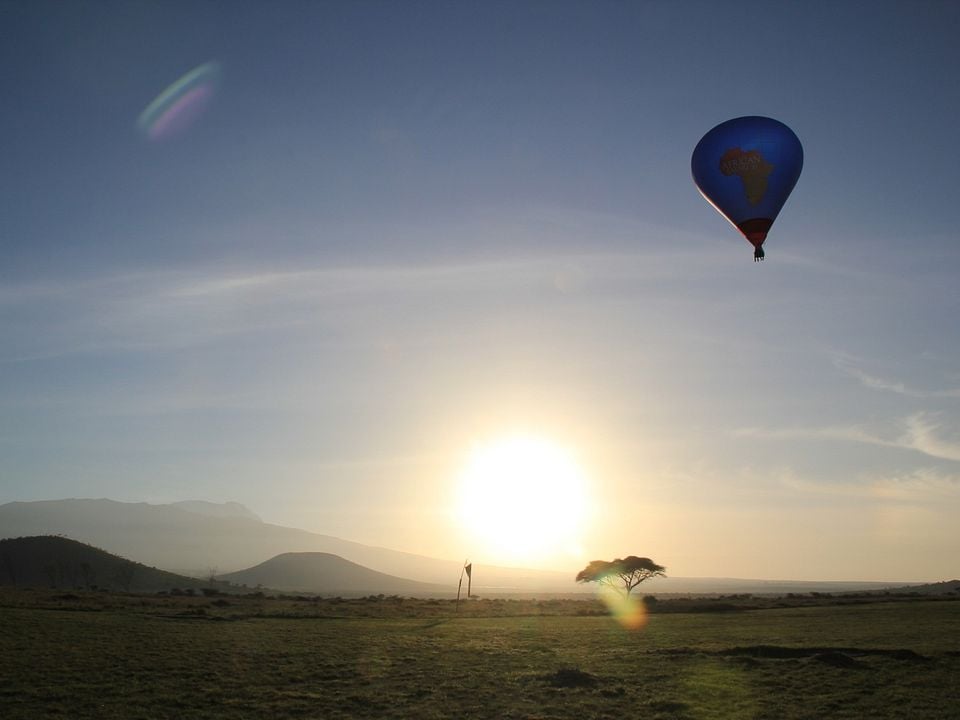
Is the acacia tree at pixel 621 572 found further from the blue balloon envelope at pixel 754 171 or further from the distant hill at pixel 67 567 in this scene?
the distant hill at pixel 67 567

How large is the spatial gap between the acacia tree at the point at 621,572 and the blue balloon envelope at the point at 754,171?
79.2m

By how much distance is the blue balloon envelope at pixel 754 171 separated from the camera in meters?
36.1

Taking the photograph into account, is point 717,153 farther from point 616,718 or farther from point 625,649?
point 616,718

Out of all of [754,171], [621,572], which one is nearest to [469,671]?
[754,171]

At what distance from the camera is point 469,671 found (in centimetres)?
2525

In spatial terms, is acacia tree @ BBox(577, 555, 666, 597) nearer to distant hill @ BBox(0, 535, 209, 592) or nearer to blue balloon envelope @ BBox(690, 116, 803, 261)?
blue balloon envelope @ BBox(690, 116, 803, 261)

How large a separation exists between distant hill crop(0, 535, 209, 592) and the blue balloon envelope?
149 metres

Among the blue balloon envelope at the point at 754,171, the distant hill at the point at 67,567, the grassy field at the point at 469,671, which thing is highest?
the blue balloon envelope at the point at 754,171

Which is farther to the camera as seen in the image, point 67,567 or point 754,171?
point 67,567

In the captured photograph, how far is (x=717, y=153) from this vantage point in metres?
37.3

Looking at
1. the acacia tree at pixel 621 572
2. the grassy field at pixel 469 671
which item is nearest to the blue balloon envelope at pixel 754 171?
the grassy field at pixel 469 671

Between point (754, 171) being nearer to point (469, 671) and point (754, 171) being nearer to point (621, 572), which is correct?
point (469, 671)

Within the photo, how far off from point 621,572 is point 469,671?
87861mm

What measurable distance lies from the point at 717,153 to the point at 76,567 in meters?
170
